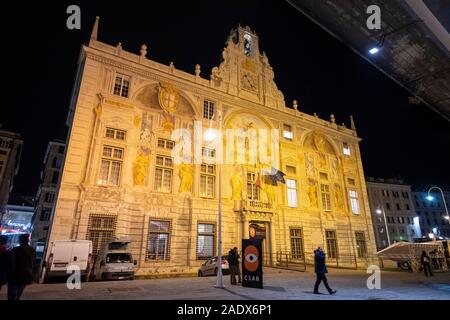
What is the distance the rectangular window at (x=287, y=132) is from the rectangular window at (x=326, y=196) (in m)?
6.71

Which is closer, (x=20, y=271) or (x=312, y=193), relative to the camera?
(x=20, y=271)

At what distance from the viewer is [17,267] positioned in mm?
6305

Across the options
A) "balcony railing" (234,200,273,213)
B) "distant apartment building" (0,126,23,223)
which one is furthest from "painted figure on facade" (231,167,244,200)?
"distant apartment building" (0,126,23,223)

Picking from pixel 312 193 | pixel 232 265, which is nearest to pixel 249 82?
pixel 312 193

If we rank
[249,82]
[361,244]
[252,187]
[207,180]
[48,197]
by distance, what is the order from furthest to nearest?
[48,197] < [361,244] < [249,82] < [252,187] < [207,180]

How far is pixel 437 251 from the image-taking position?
24547 mm

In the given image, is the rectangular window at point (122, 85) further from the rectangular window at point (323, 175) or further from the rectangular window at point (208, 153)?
the rectangular window at point (323, 175)

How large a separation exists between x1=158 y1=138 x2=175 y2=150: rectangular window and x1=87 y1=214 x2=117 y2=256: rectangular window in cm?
664

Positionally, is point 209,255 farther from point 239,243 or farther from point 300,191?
point 300,191

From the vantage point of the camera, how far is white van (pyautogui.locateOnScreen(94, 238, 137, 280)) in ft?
50.2

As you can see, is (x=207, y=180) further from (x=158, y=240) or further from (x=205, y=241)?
(x=158, y=240)

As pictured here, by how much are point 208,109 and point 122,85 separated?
25.4 ft

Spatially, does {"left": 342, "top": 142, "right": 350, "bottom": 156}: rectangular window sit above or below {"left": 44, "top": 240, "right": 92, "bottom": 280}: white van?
above

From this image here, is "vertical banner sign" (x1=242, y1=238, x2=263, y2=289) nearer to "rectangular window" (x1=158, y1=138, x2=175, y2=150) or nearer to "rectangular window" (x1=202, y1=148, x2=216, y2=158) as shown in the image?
"rectangular window" (x1=158, y1=138, x2=175, y2=150)
